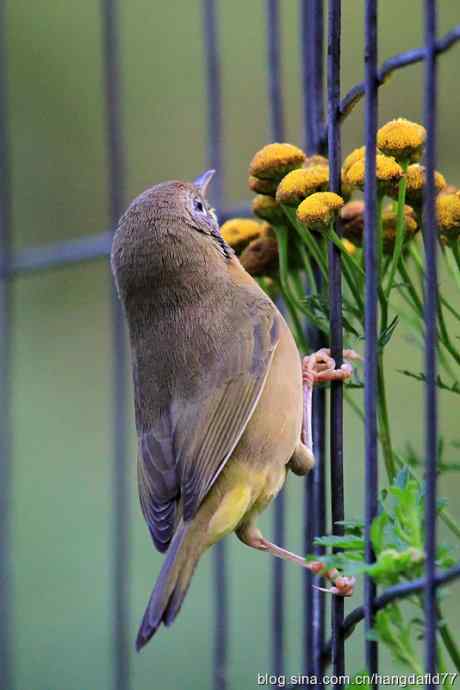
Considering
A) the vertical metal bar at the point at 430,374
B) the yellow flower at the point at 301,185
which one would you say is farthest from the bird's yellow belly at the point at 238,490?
the vertical metal bar at the point at 430,374

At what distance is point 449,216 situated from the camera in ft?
6.81

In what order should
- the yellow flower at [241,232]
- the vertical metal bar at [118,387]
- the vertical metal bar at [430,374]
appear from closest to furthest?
the vertical metal bar at [430,374]
the yellow flower at [241,232]
the vertical metal bar at [118,387]

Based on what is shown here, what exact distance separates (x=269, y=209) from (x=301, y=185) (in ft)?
0.63

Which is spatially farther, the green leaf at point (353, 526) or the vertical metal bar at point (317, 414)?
the vertical metal bar at point (317, 414)

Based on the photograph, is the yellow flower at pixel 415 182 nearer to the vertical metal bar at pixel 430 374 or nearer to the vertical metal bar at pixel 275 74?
the vertical metal bar at pixel 430 374

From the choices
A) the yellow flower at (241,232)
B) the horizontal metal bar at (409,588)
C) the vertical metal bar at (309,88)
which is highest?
the vertical metal bar at (309,88)

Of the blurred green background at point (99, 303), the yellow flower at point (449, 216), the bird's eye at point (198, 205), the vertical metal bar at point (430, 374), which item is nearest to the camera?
the vertical metal bar at point (430, 374)

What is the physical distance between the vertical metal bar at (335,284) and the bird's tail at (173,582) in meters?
0.31

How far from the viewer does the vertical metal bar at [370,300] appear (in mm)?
1900

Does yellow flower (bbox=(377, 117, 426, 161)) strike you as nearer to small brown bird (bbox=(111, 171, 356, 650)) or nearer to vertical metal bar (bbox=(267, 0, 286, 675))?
small brown bird (bbox=(111, 171, 356, 650))

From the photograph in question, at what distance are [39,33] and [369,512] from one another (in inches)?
181

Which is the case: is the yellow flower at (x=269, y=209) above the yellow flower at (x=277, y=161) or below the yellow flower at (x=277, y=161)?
below

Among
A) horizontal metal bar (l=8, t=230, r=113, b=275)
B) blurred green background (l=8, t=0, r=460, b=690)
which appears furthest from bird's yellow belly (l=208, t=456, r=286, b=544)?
blurred green background (l=8, t=0, r=460, b=690)

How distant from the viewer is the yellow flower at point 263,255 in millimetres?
2596
